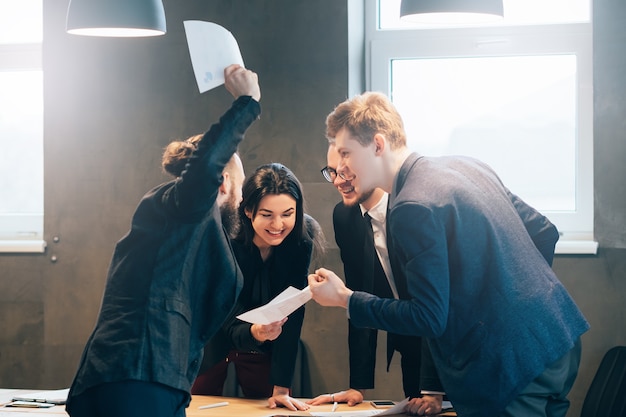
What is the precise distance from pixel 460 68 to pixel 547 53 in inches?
17.8

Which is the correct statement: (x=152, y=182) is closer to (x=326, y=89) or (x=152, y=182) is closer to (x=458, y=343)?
(x=326, y=89)

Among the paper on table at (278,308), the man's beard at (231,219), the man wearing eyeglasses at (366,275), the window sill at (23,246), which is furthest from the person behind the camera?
the window sill at (23,246)

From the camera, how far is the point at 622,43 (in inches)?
157

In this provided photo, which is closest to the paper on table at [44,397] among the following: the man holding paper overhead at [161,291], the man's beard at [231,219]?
the man's beard at [231,219]

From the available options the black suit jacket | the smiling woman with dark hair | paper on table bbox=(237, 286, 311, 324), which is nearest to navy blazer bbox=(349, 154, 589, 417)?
paper on table bbox=(237, 286, 311, 324)

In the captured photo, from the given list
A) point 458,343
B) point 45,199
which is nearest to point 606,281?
point 458,343

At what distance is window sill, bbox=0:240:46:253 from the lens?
4.50m

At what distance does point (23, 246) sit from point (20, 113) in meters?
0.89

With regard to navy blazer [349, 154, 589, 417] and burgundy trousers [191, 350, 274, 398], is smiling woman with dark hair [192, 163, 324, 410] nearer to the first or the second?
burgundy trousers [191, 350, 274, 398]

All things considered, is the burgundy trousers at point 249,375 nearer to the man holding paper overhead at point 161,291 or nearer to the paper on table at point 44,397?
the paper on table at point 44,397

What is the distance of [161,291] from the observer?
216 cm

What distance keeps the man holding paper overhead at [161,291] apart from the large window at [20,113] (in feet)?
9.61

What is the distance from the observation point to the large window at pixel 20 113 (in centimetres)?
490

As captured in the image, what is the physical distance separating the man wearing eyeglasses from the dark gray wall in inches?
37.9
